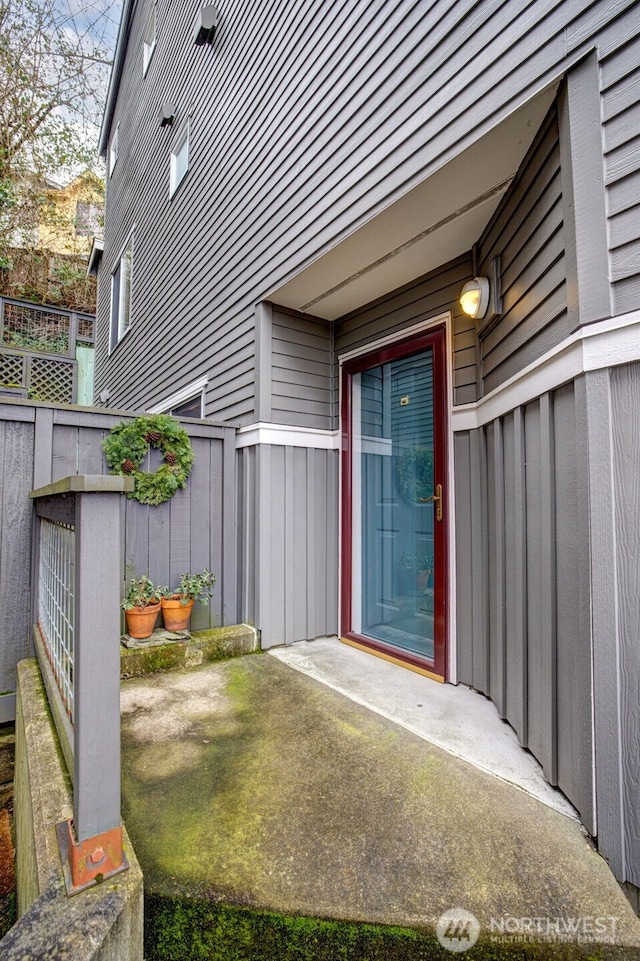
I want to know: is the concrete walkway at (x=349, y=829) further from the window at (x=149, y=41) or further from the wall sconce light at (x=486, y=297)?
the window at (x=149, y=41)

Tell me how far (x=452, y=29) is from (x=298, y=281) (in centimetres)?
141

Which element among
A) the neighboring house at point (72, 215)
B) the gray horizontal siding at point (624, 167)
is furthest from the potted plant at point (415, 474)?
the neighboring house at point (72, 215)

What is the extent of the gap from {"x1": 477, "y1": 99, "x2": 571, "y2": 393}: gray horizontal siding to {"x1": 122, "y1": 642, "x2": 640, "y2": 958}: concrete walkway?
1.64 m

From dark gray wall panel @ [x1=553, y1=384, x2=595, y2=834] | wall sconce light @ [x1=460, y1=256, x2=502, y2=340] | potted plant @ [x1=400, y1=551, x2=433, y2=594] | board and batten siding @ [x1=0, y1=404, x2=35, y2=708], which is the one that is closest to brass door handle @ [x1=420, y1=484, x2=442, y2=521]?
potted plant @ [x1=400, y1=551, x2=433, y2=594]

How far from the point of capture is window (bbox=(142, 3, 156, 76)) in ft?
20.0

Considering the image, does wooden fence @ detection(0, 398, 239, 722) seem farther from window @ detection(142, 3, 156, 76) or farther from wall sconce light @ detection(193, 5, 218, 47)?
window @ detection(142, 3, 156, 76)

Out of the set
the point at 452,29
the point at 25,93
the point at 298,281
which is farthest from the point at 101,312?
the point at 452,29

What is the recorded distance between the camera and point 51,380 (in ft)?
26.9

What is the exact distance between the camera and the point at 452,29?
1.94m

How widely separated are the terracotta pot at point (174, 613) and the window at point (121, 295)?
5337mm

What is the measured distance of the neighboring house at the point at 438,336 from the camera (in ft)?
4.51

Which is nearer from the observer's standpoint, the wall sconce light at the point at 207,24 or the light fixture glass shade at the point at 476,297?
the light fixture glass shade at the point at 476,297

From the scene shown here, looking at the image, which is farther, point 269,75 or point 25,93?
point 25,93

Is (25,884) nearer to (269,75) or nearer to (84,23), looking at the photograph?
(269,75)
